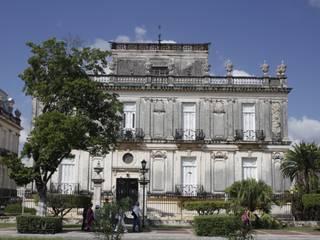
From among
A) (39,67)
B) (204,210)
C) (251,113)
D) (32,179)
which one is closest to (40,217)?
(32,179)

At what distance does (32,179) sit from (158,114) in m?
15.6

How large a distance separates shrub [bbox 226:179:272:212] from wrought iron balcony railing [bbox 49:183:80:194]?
1260 centimetres

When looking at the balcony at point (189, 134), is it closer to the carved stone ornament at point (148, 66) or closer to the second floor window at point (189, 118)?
the second floor window at point (189, 118)

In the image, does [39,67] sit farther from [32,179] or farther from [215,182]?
[215,182]

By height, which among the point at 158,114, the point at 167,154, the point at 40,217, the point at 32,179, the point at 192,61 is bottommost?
the point at 40,217

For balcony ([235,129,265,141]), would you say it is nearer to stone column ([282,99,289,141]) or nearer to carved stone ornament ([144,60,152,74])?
stone column ([282,99,289,141])

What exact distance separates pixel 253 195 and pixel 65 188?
568 inches

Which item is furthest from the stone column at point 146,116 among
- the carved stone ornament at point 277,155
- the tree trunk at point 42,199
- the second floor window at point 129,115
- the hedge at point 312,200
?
the tree trunk at point 42,199

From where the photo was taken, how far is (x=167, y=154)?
3541 cm

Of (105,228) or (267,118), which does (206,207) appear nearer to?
(267,118)

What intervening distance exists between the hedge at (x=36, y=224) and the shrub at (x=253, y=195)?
10.9 meters

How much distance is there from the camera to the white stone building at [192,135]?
35.1 meters

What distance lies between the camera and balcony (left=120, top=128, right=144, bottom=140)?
3544 centimetres

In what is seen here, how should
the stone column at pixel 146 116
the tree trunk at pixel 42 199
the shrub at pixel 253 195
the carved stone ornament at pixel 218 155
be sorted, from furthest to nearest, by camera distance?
the stone column at pixel 146 116, the carved stone ornament at pixel 218 155, the shrub at pixel 253 195, the tree trunk at pixel 42 199
